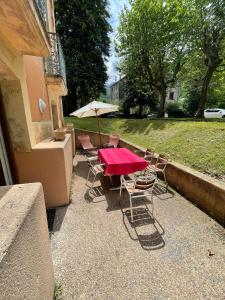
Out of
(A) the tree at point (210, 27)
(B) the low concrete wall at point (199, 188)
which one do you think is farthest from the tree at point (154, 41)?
(B) the low concrete wall at point (199, 188)

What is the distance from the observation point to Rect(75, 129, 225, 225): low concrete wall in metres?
3.30

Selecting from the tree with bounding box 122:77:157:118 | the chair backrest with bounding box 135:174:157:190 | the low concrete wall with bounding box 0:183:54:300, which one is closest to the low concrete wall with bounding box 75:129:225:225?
the chair backrest with bounding box 135:174:157:190

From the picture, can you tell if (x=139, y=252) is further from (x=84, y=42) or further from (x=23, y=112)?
(x=84, y=42)

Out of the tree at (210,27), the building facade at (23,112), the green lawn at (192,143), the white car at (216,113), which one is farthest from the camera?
the white car at (216,113)

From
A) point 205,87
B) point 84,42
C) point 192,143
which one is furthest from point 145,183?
point 84,42

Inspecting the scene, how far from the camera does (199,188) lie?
12.5 feet

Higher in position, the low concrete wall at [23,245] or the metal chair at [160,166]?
the low concrete wall at [23,245]

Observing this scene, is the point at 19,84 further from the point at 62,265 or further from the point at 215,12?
the point at 215,12

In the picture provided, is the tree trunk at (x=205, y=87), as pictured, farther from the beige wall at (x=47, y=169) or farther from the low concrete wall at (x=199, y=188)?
the beige wall at (x=47, y=169)

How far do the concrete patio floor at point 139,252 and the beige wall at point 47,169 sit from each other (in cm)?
38

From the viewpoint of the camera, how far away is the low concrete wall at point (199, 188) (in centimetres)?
330

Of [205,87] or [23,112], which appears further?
[205,87]

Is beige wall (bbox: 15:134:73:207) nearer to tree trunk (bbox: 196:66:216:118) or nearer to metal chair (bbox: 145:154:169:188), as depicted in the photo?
metal chair (bbox: 145:154:169:188)

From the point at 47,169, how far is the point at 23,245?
105 inches
